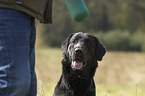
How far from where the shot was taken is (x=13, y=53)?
201 centimetres

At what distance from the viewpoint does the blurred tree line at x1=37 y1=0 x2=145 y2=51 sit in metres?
37.6

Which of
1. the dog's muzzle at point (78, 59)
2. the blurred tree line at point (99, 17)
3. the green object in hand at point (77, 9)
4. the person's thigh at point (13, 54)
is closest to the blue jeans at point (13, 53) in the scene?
the person's thigh at point (13, 54)

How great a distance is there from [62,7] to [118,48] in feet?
35.6

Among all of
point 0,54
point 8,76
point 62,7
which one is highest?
point 62,7

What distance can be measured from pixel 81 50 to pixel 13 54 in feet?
4.56

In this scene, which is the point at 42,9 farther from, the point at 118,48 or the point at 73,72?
the point at 118,48

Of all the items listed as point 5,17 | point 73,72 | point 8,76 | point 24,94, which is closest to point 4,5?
point 5,17

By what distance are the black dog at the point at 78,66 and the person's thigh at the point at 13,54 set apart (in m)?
1.23

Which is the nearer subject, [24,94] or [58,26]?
[24,94]

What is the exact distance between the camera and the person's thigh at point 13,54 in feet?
6.53

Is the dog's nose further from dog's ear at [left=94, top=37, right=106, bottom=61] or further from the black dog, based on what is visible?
dog's ear at [left=94, top=37, right=106, bottom=61]

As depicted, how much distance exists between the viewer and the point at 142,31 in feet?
125

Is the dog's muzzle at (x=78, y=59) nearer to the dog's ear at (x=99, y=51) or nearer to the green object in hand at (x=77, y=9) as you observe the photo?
Result: the dog's ear at (x=99, y=51)

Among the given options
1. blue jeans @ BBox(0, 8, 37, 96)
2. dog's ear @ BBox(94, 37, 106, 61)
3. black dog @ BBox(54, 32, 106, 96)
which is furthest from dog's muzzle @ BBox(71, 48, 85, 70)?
blue jeans @ BBox(0, 8, 37, 96)
